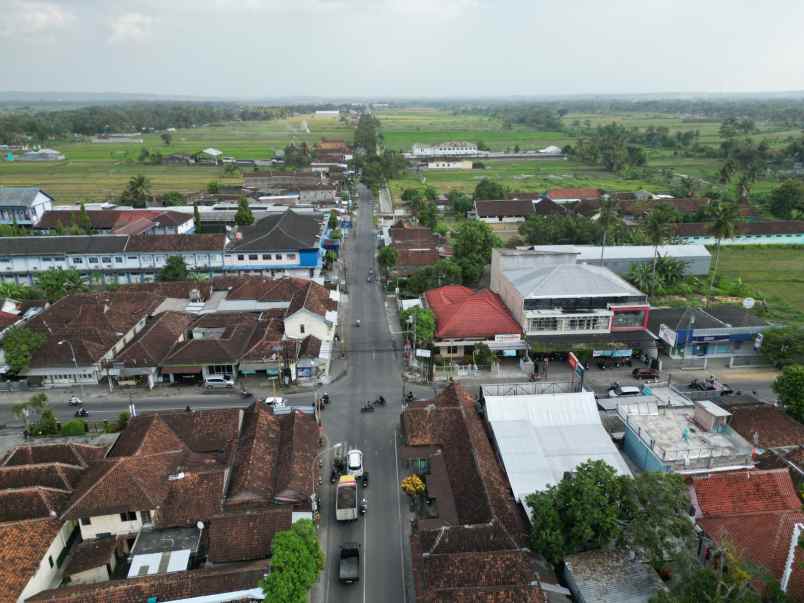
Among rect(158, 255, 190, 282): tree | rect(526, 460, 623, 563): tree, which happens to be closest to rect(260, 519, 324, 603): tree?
rect(526, 460, 623, 563): tree

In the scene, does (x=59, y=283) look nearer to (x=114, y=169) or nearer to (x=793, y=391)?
(x=793, y=391)

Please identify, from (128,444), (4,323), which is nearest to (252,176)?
(4,323)

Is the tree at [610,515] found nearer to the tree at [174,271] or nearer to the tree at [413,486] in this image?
the tree at [413,486]

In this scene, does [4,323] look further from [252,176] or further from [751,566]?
[252,176]

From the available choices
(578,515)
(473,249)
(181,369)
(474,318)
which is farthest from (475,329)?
(181,369)

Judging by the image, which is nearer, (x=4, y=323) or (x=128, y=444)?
(x=128, y=444)
